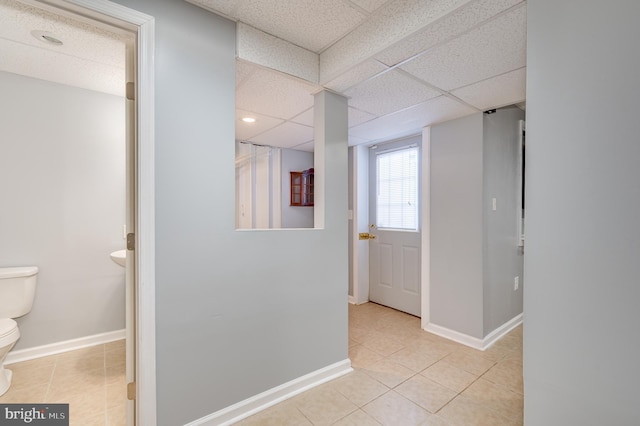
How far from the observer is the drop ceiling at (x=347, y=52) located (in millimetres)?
1350

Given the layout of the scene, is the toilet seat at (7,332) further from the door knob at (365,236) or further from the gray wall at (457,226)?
the gray wall at (457,226)

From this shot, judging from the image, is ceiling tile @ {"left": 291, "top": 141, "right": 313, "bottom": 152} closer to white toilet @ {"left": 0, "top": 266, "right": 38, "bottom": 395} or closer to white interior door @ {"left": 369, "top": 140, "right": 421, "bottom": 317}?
white interior door @ {"left": 369, "top": 140, "right": 421, "bottom": 317}

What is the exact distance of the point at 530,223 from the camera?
0.78 metres

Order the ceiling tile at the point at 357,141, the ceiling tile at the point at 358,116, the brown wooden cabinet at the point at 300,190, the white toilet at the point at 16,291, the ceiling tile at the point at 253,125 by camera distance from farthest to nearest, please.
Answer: the brown wooden cabinet at the point at 300,190 → the ceiling tile at the point at 357,141 → the ceiling tile at the point at 253,125 → the ceiling tile at the point at 358,116 → the white toilet at the point at 16,291

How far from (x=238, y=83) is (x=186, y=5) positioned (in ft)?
1.87

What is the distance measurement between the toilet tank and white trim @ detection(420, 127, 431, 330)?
3.39 meters

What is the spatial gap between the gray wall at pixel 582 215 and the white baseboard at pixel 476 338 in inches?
76.8

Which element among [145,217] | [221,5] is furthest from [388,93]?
[145,217]

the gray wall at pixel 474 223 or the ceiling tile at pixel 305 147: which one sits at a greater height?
the ceiling tile at pixel 305 147

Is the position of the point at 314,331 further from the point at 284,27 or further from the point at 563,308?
the point at 284,27

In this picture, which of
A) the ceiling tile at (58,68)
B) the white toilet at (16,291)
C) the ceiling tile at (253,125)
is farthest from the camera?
the ceiling tile at (253,125)

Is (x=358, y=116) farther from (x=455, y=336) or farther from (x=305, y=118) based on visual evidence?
(x=455, y=336)

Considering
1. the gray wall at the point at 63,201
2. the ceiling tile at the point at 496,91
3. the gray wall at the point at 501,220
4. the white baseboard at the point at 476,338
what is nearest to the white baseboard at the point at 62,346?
the gray wall at the point at 63,201

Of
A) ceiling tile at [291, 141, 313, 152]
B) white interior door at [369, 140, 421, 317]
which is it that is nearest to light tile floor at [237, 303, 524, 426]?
white interior door at [369, 140, 421, 317]
